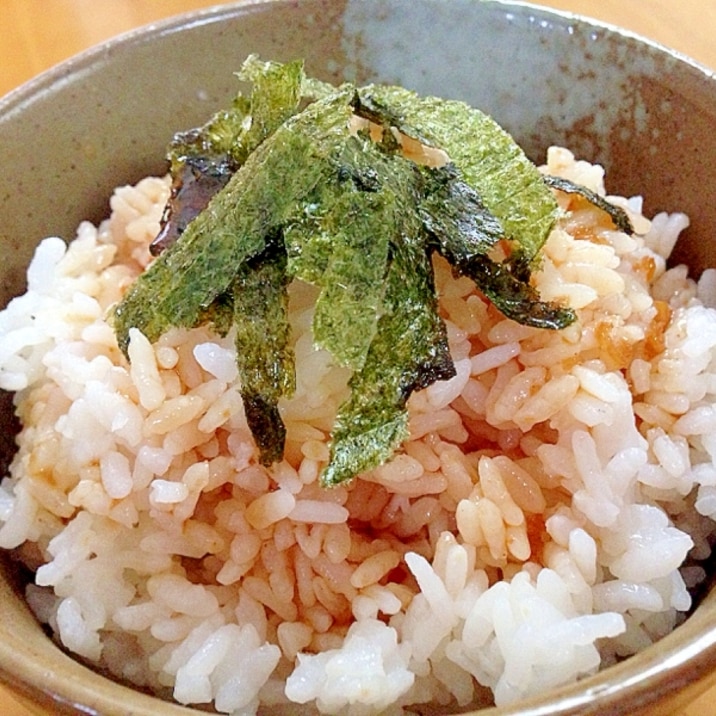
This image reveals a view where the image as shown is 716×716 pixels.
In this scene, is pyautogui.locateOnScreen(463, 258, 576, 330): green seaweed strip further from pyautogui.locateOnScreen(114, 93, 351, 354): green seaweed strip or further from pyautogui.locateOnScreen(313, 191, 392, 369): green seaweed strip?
pyautogui.locateOnScreen(114, 93, 351, 354): green seaweed strip

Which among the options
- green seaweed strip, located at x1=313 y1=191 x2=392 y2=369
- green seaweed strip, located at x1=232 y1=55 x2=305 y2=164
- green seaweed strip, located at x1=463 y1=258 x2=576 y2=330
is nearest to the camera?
green seaweed strip, located at x1=313 y1=191 x2=392 y2=369

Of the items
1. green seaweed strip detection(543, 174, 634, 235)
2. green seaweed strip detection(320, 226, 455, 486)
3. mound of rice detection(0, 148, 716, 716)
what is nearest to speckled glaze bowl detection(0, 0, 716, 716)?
green seaweed strip detection(543, 174, 634, 235)

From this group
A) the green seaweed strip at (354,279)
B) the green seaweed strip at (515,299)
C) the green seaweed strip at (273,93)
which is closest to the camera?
the green seaweed strip at (354,279)

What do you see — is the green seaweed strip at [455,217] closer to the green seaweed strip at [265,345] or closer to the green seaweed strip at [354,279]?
the green seaweed strip at [354,279]

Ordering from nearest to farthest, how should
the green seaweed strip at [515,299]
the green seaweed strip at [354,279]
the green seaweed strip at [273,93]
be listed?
the green seaweed strip at [354,279]
the green seaweed strip at [515,299]
the green seaweed strip at [273,93]

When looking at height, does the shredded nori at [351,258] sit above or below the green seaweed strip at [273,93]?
below

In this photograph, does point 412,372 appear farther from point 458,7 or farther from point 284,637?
point 458,7

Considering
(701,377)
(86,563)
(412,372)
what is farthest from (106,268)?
(701,377)

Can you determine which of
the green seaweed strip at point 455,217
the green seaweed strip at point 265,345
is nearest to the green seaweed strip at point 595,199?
the green seaweed strip at point 455,217
